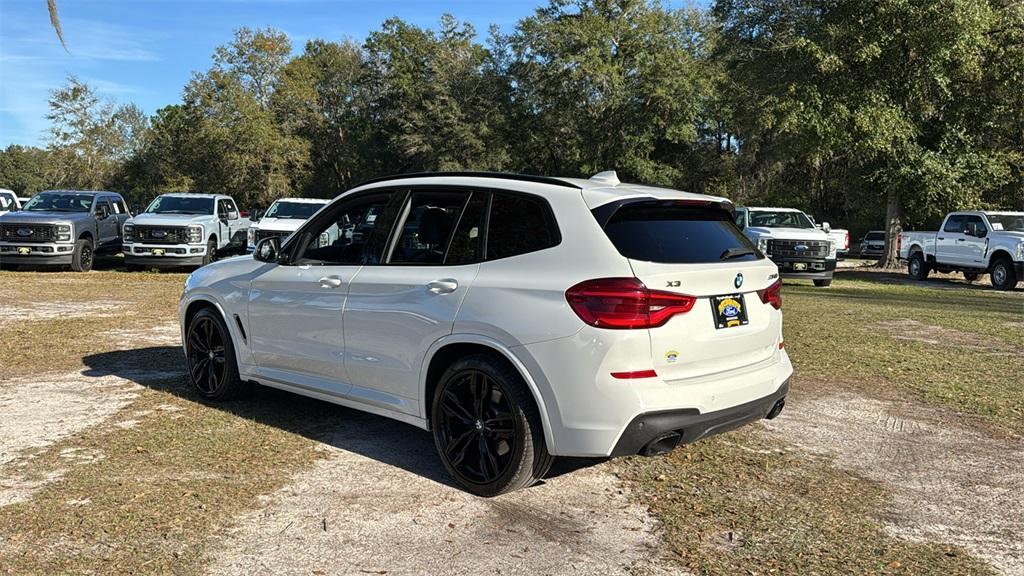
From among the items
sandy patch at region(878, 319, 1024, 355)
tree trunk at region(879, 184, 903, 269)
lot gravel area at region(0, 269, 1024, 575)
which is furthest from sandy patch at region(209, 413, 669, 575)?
tree trunk at region(879, 184, 903, 269)

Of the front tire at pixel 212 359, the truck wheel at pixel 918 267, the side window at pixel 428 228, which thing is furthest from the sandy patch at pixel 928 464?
the truck wheel at pixel 918 267

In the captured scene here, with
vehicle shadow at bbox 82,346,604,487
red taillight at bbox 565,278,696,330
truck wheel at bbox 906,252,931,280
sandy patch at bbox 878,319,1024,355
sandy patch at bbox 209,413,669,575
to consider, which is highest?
red taillight at bbox 565,278,696,330

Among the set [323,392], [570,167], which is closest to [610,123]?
[570,167]

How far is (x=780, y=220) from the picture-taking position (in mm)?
20500

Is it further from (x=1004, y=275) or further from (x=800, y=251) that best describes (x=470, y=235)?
(x=1004, y=275)

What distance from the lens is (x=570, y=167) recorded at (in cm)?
5044

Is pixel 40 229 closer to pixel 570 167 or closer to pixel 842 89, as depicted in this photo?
pixel 842 89

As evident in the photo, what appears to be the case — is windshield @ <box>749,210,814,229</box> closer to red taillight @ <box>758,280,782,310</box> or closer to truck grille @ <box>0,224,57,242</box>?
red taillight @ <box>758,280,782,310</box>

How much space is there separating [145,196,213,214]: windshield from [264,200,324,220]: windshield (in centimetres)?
145

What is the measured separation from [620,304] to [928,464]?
8.92 feet

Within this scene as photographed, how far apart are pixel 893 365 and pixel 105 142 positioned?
62.2m

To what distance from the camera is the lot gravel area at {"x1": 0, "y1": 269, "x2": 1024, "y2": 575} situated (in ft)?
12.2

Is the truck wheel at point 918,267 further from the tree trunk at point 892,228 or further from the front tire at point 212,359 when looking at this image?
the front tire at point 212,359

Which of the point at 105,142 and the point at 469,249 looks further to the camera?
the point at 105,142
